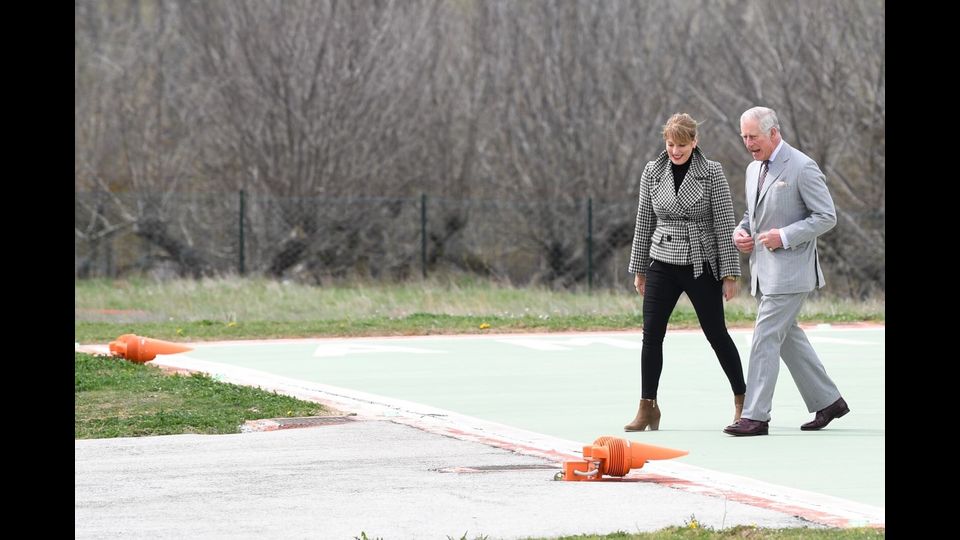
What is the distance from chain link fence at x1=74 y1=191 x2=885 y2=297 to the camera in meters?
32.5

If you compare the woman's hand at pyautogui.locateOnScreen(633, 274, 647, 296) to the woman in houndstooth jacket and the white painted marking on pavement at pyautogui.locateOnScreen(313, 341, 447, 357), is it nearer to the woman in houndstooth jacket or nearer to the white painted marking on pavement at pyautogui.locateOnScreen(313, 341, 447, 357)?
the woman in houndstooth jacket

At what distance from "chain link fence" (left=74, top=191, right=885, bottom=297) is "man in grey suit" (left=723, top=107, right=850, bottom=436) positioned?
20.5 meters

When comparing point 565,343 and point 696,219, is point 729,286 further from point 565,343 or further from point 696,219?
point 565,343

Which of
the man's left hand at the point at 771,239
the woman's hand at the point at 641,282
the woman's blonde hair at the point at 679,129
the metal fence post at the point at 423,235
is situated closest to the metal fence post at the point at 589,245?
the metal fence post at the point at 423,235

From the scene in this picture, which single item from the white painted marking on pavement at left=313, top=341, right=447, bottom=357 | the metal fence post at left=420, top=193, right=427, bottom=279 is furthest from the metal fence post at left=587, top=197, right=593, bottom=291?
the white painted marking on pavement at left=313, top=341, right=447, bottom=357

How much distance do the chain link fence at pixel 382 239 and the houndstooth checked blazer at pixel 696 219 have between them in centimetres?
2030

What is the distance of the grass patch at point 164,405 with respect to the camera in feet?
37.2

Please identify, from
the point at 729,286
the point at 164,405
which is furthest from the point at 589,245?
the point at 729,286

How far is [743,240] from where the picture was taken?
35.7 ft

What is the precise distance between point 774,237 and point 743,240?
249 millimetres

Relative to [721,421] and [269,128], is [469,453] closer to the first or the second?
[721,421]

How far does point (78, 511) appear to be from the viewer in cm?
814
